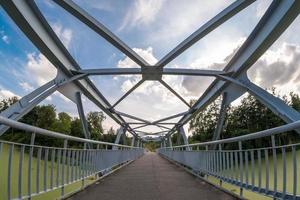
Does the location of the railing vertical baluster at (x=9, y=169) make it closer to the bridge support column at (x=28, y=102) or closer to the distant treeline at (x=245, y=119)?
the bridge support column at (x=28, y=102)

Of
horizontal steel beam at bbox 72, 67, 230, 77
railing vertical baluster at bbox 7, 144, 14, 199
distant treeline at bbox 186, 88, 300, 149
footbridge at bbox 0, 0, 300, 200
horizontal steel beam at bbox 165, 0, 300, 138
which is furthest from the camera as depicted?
distant treeline at bbox 186, 88, 300, 149

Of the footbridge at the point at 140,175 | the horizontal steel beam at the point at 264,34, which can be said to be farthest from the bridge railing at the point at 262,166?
the horizontal steel beam at the point at 264,34

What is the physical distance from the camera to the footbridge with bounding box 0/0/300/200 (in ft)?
12.9

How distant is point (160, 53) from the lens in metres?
14.5

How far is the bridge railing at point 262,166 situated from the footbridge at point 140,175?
12 millimetres

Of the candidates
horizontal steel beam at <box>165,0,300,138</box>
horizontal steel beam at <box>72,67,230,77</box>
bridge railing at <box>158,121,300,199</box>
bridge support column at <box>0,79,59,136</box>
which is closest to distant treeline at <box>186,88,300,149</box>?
horizontal steel beam at <box>72,67,230,77</box>

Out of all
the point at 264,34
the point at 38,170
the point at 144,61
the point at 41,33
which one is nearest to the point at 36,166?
the point at 38,170

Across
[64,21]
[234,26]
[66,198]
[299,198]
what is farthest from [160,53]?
[299,198]

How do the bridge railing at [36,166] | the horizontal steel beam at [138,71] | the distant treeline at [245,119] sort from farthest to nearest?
1. the distant treeline at [245,119]
2. the horizontal steel beam at [138,71]
3. the bridge railing at [36,166]

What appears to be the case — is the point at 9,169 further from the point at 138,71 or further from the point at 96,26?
the point at 138,71

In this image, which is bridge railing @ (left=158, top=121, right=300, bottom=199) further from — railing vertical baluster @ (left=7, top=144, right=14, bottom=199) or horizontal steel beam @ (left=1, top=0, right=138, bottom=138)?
horizontal steel beam @ (left=1, top=0, right=138, bottom=138)

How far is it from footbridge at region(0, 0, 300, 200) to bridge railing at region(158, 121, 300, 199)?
0.5 inches

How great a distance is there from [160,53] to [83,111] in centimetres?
439

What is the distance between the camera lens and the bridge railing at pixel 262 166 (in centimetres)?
368
